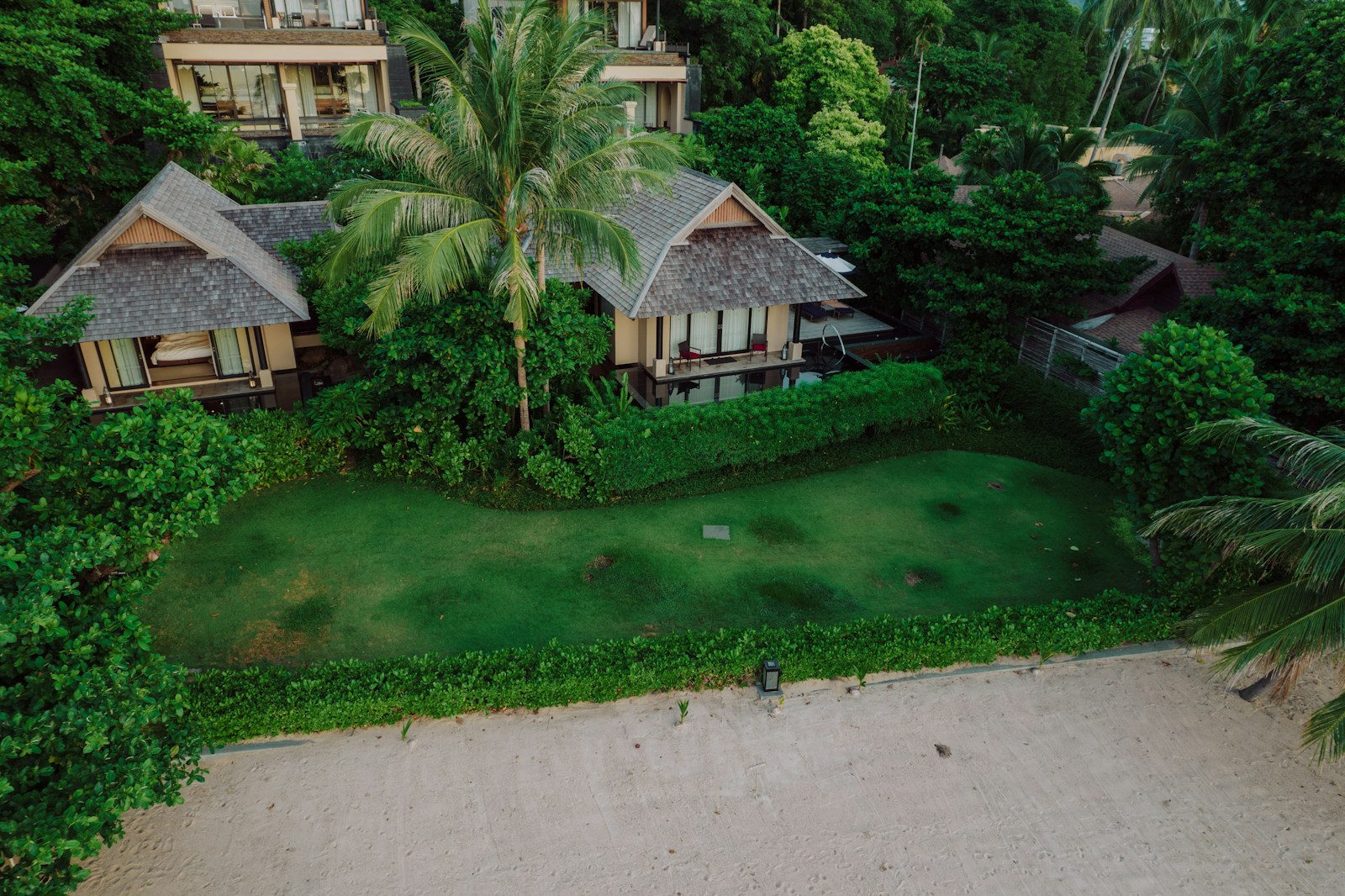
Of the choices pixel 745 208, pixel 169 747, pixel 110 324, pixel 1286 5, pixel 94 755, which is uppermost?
pixel 1286 5

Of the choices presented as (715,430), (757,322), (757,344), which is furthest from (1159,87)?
(715,430)

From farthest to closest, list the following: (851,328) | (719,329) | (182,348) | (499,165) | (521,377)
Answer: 1. (851,328)
2. (719,329)
3. (182,348)
4. (521,377)
5. (499,165)

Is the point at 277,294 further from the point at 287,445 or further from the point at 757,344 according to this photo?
the point at 757,344

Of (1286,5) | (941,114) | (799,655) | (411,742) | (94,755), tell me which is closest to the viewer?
(94,755)

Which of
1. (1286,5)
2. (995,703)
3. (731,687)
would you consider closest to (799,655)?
(731,687)

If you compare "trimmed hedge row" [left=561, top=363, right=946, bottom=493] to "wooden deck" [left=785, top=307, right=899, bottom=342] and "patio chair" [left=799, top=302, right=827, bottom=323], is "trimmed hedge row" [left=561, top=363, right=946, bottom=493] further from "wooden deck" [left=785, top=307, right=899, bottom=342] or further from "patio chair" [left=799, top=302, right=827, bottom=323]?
"patio chair" [left=799, top=302, right=827, bottom=323]

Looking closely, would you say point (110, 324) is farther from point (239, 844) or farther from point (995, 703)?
point (995, 703)

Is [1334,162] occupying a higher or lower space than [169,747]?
higher

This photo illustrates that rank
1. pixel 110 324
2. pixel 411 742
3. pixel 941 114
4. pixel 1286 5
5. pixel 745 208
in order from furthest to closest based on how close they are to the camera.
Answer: pixel 941 114 < pixel 1286 5 < pixel 745 208 < pixel 110 324 < pixel 411 742
